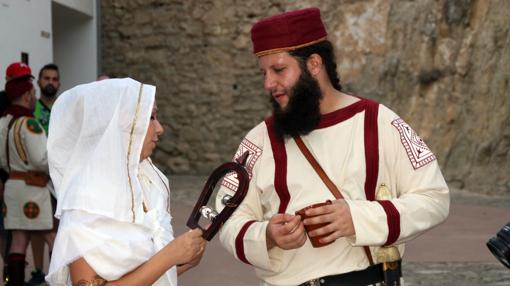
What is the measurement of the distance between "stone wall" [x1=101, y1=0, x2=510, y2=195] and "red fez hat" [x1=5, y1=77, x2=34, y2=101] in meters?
7.73

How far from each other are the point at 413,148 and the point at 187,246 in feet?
2.85

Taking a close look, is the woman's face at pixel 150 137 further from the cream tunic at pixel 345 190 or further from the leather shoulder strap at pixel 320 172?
the leather shoulder strap at pixel 320 172

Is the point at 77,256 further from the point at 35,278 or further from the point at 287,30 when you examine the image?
the point at 35,278

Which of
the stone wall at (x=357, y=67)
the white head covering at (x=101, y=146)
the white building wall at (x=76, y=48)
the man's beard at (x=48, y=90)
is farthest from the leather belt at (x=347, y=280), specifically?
the white building wall at (x=76, y=48)

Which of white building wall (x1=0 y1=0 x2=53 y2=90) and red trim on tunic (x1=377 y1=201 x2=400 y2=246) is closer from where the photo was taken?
red trim on tunic (x1=377 y1=201 x2=400 y2=246)

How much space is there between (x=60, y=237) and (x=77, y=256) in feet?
0.34

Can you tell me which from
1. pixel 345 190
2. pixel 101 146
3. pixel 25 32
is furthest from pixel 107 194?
pixel 25 32

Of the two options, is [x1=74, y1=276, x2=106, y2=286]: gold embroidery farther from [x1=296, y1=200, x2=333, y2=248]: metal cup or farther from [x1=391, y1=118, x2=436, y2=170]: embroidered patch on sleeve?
[x1=391, y1=118, x2=436, y2=170]: embroidered patch on sleeve

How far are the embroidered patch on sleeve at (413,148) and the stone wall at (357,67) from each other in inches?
355

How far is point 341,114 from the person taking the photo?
2818 mm

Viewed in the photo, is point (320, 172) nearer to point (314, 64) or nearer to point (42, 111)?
point (314, 64)

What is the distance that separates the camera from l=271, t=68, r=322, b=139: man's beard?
2.78 metres

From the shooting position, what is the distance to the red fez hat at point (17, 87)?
5.65 m

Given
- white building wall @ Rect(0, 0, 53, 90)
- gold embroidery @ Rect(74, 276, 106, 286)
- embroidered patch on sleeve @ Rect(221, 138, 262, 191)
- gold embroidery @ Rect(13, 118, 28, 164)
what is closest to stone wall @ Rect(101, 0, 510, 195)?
white building wall @ Rect(0, 0, 53, 90)
